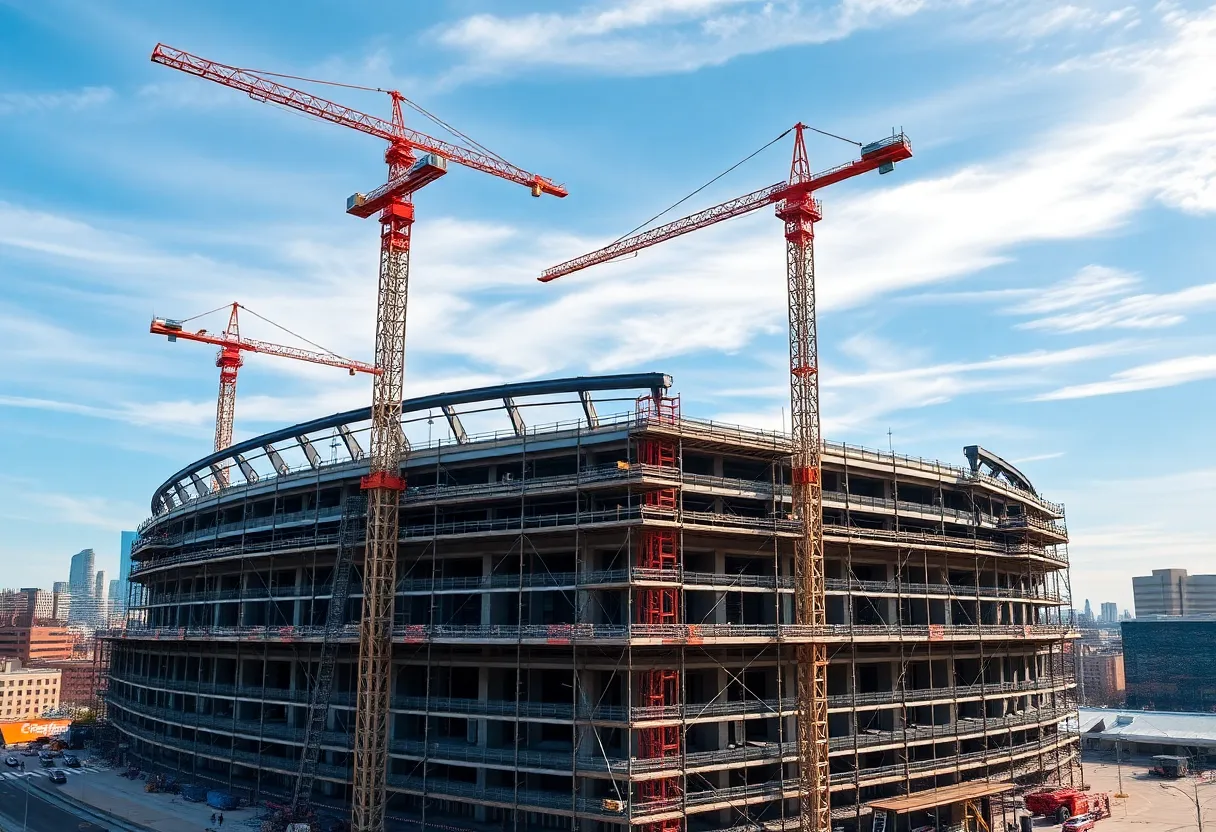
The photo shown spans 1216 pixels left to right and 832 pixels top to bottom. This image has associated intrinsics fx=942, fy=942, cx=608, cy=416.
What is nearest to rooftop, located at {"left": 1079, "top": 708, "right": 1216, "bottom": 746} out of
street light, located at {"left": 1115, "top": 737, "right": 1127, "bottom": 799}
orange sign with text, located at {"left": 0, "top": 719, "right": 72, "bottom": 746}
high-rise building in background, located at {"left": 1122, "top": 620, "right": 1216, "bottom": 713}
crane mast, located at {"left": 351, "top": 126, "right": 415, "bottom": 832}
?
street light, located at {"left": 1115, "top": 737, "right": 1127, "bottom": 799}

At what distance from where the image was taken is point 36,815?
59.9 metres

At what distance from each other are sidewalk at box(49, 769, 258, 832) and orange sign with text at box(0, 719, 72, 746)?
33899 mm

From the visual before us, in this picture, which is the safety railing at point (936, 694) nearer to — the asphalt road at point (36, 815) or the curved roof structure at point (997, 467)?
the curved roof structure at point (997, 467)

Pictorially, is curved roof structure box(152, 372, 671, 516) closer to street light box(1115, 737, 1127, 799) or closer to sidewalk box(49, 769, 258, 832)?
sidewalk box(49, 769, 258, 832)

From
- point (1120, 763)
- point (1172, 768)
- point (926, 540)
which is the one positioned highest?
point (926, 540)

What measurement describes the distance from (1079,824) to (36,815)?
6505 centimetres

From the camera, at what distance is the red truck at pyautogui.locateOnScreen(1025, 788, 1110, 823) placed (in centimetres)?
6156

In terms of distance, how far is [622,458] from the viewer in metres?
51.6

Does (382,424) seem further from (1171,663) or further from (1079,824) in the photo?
(1171,663)

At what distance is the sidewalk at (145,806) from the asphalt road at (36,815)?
6.15 ft

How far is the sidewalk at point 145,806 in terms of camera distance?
56.5m

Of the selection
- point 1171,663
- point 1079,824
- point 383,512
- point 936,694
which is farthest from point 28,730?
point 1171,663

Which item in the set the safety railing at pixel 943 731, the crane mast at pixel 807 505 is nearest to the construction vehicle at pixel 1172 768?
the safety railing at pixel 943 731

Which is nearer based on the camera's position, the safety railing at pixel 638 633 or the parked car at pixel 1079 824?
the safety railing at pixel 638 633
